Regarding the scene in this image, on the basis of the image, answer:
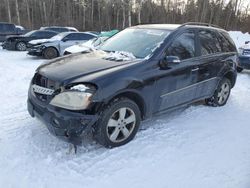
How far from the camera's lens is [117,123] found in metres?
4.05

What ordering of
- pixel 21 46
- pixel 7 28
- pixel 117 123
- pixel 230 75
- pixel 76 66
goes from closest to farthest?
1. pixel 117 123
2. pixel 76 66
3. pixel 230 75
4. pixel 21 46
5. pixel 7 28

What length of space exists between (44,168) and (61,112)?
0.69 metres

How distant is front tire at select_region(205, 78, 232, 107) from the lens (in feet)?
20.3

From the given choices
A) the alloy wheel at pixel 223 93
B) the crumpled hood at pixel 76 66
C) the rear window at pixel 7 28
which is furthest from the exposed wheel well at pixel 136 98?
the rear window at pixel 7 28

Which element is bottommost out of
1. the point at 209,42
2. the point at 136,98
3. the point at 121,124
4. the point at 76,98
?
the point at 121,124

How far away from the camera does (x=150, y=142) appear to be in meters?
4.36

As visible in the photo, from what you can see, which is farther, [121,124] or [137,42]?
[137,42]

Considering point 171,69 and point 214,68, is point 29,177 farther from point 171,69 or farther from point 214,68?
point 214,68

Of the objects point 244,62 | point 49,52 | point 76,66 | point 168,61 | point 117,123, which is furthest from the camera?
point 49,52

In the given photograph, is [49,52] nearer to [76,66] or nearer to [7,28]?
[7,28]

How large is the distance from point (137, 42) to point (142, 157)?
197 cm

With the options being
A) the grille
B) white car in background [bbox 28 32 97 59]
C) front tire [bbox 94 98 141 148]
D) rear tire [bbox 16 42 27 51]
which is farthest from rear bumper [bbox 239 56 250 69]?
rear tire [bbox 16 42 27 51]

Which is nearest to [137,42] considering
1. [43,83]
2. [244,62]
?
[43,83]

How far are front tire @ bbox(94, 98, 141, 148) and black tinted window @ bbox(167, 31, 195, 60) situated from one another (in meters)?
1.16
